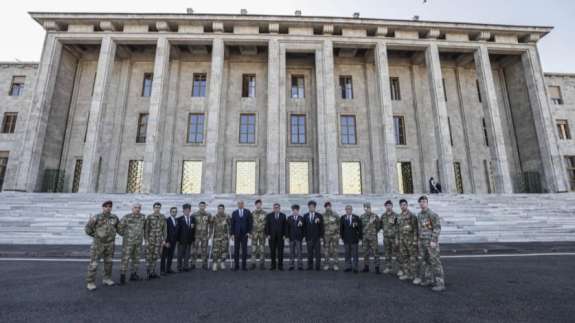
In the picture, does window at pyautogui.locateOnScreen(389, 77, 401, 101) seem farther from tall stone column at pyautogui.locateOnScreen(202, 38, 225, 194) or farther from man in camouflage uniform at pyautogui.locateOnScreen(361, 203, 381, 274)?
man in camouflage uniform at pyautogui.locateOnScreen(361, 203, 381, 274)

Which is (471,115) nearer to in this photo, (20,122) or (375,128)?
(375,128)

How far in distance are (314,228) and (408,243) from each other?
2.20 m

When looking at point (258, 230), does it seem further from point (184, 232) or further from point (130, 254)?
point (130, 254)

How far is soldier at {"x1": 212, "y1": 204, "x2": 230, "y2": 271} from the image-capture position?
6.92 metres

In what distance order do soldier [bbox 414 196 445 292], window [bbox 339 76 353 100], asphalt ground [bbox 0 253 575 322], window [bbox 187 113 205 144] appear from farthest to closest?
window [bbox 339 76 353 100] < window [bbox 187 113 205 144] < soldier [bbox 414 196 445 292] < asphalt ground [bbox 0 253 575 322]

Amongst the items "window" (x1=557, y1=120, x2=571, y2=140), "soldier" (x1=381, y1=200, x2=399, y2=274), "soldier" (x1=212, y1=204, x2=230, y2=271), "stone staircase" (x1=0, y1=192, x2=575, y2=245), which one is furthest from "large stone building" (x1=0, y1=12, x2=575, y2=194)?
"soldier" (x1=381, y1=200, x2=399, y2=274)

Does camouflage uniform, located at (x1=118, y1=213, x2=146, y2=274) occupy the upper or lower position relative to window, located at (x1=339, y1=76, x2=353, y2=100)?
lower

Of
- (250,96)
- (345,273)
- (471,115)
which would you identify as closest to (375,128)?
(471,115)

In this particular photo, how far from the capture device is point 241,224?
23.1ft

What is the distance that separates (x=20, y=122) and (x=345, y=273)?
27.4 metres

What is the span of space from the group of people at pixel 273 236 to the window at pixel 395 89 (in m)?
17.1

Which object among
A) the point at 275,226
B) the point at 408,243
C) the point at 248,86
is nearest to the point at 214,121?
the point at 248,86

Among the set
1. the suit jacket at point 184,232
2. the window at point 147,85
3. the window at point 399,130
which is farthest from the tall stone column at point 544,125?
the window at point 147,85

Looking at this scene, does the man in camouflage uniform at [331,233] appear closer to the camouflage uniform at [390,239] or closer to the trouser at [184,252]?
the camouflage uniform at [390,239]
